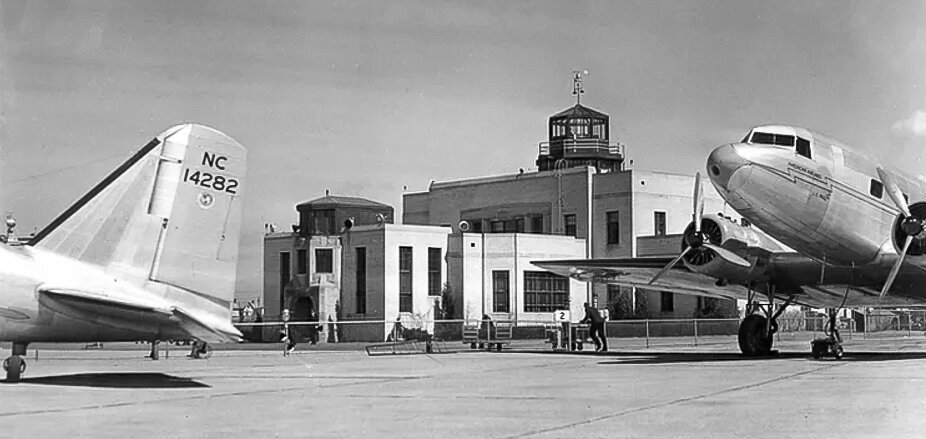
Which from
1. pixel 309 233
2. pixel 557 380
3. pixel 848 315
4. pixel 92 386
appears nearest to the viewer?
pixel 92 386

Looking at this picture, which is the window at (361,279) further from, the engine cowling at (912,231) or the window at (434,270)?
the engine cowling at (912,231)

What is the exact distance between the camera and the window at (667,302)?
73.0 meters

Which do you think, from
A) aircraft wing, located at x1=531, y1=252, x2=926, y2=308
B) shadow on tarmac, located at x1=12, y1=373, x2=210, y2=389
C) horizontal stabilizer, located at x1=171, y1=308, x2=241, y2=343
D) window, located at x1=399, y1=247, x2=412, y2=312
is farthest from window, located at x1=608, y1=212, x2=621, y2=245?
horizontal stabilizer, located at x1=171, y1=308, x2=241, y2=343

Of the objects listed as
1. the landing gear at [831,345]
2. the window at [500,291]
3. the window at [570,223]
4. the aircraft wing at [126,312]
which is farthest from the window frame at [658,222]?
the aircraft wing at [126,312]

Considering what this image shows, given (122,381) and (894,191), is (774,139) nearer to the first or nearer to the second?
(894,191)

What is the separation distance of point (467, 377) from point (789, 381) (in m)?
6.04

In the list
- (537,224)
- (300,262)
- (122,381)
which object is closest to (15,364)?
(122,381)

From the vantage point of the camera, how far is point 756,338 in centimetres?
2955

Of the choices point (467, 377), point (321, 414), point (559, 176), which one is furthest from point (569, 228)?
point (321, 414)

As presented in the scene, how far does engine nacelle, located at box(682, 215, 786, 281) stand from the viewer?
2862 centimetres

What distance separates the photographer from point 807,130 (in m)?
25.0

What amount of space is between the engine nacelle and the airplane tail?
1378cm

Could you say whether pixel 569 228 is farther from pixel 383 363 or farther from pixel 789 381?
pixel 789 381

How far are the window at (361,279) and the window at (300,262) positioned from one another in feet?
12.7
